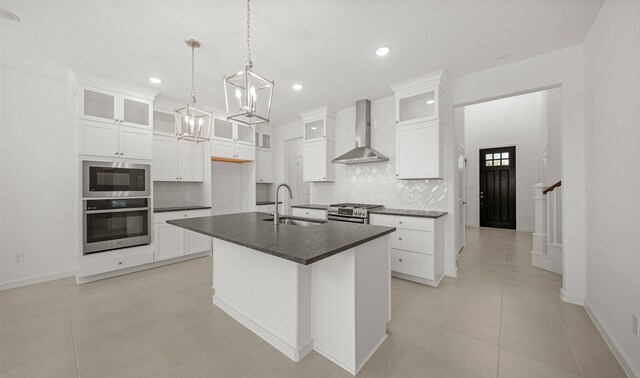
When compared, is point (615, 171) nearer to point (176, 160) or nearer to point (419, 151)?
point (419, 151)

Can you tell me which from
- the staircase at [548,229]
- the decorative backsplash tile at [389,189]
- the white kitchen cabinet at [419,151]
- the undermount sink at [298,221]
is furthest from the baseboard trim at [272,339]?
the staircase at [548,229]

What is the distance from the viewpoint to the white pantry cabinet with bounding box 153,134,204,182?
12.5 feet

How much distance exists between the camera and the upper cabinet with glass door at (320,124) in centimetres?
442

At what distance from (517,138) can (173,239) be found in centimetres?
834

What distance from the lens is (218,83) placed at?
3369mm

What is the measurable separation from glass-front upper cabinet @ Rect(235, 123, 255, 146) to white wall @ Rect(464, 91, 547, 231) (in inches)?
247

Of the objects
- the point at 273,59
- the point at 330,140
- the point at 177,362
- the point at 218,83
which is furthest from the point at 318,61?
the point at 177,362

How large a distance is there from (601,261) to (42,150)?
20.2 ft

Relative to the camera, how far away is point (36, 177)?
308 cm

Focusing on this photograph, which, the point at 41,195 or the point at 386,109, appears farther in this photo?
the point at 386,109

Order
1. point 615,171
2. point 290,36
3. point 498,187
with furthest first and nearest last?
1. point 498,187
2. point 290,36
3. point 615,171

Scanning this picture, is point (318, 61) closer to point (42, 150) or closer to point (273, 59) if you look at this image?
point (273, 59)

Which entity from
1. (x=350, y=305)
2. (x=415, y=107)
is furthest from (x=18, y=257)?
(x=415, y=107)

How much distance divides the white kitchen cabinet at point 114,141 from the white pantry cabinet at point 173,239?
37.7 inches
